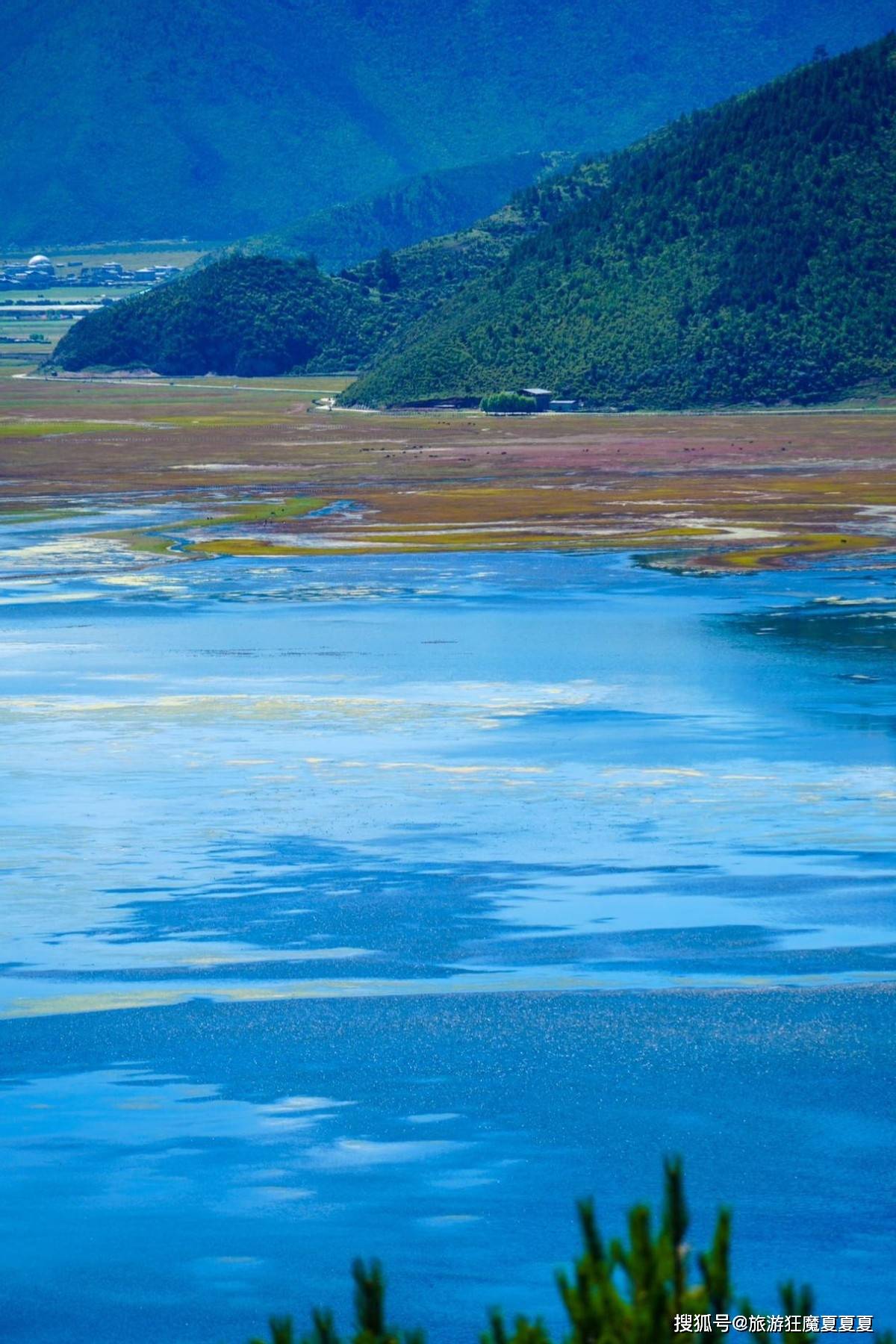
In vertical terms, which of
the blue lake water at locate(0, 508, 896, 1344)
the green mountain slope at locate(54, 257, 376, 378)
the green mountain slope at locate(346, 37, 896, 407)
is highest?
the green mountain slope at locate(54, 257, 376, 378)

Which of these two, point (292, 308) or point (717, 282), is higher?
point (292, 308)

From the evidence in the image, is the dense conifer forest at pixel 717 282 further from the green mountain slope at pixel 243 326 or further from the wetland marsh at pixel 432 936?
the wetland marsh at pixel 432 936

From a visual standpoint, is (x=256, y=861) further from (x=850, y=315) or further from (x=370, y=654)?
(x=850, y=315)

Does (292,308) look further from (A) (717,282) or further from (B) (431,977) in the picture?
(B) (431,977)

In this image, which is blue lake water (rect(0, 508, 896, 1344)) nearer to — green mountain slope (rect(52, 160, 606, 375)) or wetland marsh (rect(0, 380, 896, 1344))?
wetland marsh (rect(0, 380, 896, 1344))

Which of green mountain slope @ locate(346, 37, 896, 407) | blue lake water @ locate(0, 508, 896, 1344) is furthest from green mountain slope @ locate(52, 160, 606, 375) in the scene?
blue lake water @ locate(0, 508, 896, 1344)

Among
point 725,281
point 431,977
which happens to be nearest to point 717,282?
point 725,281

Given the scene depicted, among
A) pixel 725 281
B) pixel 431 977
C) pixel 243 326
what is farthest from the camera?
pixel 243 326
